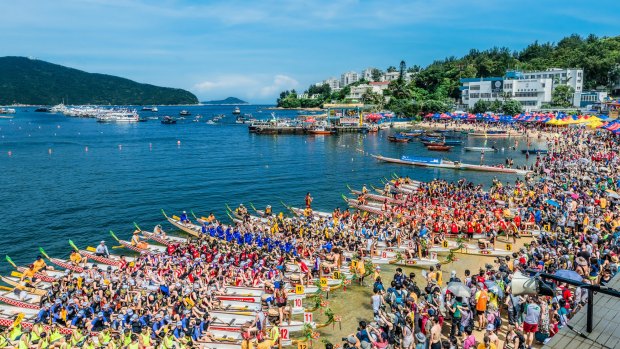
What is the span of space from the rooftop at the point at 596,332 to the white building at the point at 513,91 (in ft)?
396

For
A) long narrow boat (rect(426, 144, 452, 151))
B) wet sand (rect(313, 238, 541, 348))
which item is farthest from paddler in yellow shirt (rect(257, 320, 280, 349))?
long narrow boat (rect(426, 144, 452, 151))

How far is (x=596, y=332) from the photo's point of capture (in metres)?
9.26

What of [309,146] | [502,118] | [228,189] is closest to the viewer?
[228,189]

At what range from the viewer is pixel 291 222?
29.1 m

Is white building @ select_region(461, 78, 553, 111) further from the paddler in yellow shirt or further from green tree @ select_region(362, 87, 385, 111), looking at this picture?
the paddler in yellow shirt

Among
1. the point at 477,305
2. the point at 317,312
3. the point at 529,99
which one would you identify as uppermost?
the point at 529,99

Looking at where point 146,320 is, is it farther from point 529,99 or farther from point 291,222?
point 529,99

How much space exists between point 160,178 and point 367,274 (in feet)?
137

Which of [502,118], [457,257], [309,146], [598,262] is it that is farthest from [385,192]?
[502,118]

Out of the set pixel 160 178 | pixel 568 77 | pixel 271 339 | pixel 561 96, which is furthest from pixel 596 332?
pixel 568 77

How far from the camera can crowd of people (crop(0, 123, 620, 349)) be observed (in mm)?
14617

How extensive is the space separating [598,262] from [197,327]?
1663 cm

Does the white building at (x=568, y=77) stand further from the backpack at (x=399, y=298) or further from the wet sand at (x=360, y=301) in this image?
the backpack at (x=399, y=298)

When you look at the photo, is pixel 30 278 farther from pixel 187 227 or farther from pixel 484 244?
pixel 484 244
